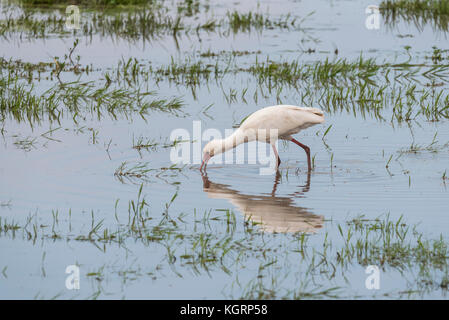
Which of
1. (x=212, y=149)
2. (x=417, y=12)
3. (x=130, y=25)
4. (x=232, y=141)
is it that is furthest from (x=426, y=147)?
(x=417, y=12)

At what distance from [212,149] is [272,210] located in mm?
1808

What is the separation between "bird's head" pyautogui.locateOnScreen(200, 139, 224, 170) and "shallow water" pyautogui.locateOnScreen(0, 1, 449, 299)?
190 millimetres

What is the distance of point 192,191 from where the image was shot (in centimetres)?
905

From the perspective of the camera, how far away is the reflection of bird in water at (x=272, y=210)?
7664 mm

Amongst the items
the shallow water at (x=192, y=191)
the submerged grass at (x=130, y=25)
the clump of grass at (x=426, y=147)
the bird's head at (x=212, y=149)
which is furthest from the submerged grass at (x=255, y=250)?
the submerged grass at (x=130, y=25)

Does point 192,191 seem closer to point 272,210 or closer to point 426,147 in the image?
point 272,210

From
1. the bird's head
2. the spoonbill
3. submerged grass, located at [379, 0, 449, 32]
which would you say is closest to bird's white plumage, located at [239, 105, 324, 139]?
the spoonbill

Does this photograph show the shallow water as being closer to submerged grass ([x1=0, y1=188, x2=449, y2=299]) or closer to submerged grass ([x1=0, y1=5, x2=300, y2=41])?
submerged grass ([x1=0, y1=188, x2=449, y2=299])

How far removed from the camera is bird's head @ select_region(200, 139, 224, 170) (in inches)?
Answer: 391

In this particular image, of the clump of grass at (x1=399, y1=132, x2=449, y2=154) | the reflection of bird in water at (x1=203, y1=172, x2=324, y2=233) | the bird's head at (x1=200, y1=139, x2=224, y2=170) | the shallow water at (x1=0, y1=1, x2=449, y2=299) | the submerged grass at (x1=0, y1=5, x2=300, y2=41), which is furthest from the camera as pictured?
the submerged grass at (x1=0, y1=5, x2=300, y2=41)

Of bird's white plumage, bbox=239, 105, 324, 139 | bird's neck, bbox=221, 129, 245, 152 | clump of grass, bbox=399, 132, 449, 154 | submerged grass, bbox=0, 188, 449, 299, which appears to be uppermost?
bird's white plumage, bbox=239, 105, 324, 139

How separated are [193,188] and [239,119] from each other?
10.1 ft

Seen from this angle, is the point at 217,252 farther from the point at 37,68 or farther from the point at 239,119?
the point at 37,68
